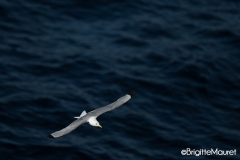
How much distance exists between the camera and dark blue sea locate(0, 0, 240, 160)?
730 inches

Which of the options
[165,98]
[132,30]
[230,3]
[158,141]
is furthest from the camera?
[230,3]

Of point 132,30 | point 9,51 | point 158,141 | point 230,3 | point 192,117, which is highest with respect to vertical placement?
point 230,3

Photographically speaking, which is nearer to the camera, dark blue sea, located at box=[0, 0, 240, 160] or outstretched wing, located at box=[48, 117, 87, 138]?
outstretched wing, located at box=[48, 117, 87, 138]

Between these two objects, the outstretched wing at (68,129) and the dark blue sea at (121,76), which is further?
the dark blue sea at (121,76)

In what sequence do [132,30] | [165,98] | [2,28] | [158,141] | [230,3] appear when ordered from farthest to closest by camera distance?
1. [230,3]
2. [132,30]
3. [2,28]
4. [165,98]
5. [158,141]

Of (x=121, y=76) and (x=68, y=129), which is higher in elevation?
(x=121, y=76)

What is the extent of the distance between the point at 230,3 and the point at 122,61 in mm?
6936

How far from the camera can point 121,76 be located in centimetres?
2122

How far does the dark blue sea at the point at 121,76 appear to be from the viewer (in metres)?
18.5

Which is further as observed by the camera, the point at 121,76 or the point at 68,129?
the point at 121,76

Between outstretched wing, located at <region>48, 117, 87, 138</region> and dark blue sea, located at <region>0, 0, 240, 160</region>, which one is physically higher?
dark blue sea, located at <region>0, 0, 240, 160</region>

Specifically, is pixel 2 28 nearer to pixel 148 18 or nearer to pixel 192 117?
pixel 148 18

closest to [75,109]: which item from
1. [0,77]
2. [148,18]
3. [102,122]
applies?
[102,122]

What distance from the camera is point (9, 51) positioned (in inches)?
838
